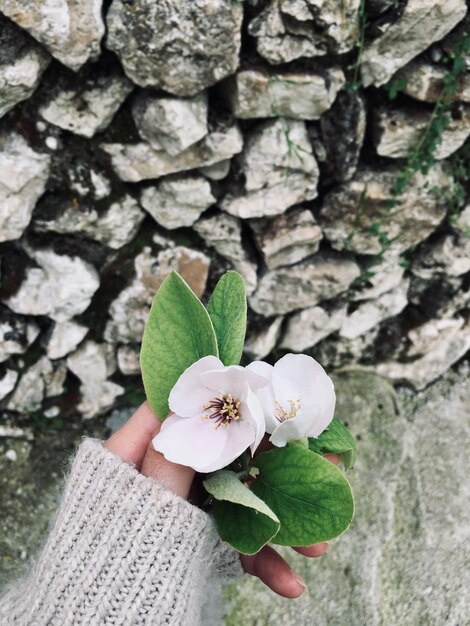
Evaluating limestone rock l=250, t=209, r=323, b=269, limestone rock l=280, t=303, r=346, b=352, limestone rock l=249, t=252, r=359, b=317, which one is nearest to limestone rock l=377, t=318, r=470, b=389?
limestone rock l=280, t=303, r=346, b=352

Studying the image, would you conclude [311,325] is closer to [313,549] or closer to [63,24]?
[313,549]

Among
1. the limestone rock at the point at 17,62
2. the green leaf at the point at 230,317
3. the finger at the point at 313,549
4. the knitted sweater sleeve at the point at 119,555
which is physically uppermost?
the limestone rock at the point at 17,62

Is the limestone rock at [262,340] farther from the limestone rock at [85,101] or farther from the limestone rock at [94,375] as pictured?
the limestone rock at [85,101]

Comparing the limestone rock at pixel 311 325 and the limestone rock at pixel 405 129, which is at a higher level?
the limestone rock at pixel 405 129

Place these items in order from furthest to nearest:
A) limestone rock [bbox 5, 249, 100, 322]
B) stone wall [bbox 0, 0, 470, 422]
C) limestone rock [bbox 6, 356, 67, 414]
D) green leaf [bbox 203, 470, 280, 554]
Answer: limestone rock [bbox 6, 356, 67, 414]
limestone rock [bbox 5, 249, 100, 322]
stone wall [bbox 0, 0, 470, 422]
green leaf [bbox 203, 470, 280, 554]

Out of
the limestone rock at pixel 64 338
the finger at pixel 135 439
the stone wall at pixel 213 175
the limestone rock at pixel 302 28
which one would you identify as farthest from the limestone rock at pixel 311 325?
the finger at pixel 135 439

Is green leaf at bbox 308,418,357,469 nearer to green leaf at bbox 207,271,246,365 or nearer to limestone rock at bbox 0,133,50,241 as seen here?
green leaf at bbox 207,271,246,365

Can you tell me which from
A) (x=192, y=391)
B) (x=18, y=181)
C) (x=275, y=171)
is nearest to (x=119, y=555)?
(x=192, y=391)
